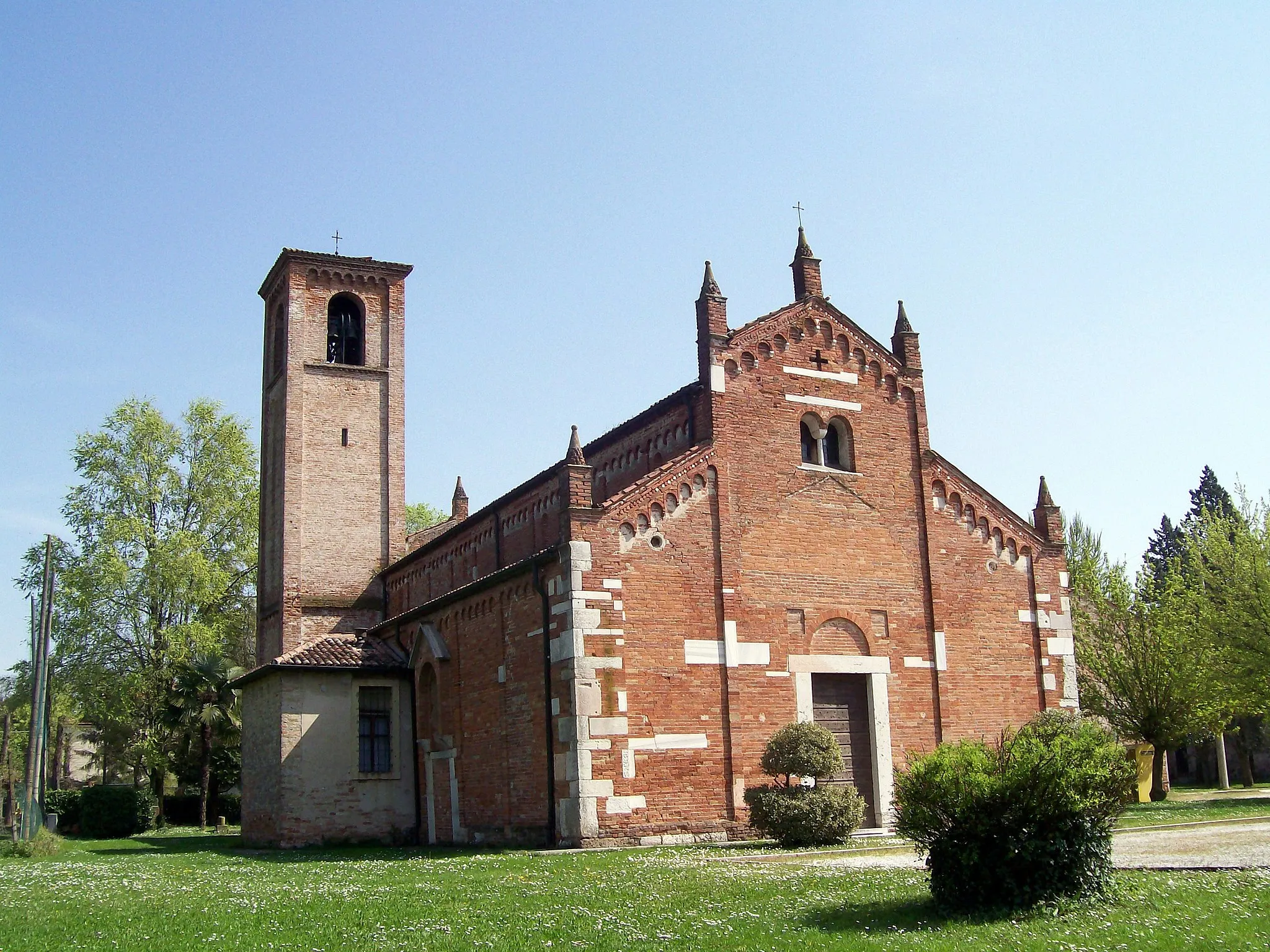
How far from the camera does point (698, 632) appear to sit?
21.5 metres

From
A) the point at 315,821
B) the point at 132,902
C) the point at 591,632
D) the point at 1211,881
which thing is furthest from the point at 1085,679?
the point at 132,902

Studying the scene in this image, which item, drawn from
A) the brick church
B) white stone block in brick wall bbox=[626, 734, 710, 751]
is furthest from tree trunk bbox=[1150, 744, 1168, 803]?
white stone block in brick wall bbox=[626, 734, 710, 751]

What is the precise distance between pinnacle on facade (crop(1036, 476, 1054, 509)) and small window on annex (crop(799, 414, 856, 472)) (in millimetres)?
5011

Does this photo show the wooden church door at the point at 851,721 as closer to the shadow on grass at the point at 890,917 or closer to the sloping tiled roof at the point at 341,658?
the sloping tiled roof at the point at 341,658

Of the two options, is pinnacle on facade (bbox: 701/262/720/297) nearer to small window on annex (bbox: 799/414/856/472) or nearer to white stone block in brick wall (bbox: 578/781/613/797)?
small window on annex (bbox: 799/414/856/472)

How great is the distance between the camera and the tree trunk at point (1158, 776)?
32.0 meters

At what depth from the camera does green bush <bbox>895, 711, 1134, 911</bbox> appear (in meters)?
10.3

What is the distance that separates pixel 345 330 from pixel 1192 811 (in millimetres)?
27939

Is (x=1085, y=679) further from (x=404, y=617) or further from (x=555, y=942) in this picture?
(x=555, y=942)

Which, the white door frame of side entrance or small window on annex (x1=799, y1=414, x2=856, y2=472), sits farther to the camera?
small window on annex (x1=799, y1=414, x2=856, y2=472)

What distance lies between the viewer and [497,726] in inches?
904

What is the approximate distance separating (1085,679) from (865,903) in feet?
85.1

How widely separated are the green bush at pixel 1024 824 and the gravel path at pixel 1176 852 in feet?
5.33

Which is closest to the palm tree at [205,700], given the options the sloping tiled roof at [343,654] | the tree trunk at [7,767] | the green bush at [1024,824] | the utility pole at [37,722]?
the utility pole at [37,722]
